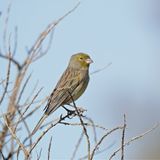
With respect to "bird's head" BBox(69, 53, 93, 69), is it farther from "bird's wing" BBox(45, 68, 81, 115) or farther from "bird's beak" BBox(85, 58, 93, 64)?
"bird's wing" BBox(45, 68, 81, 115)

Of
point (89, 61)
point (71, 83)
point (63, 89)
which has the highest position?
point (89, 61)

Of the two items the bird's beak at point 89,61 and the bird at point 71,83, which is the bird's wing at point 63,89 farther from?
the bird's beak at point 89,61

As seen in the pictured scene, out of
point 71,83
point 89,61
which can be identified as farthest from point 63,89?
point 89,61

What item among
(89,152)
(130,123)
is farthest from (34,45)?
(130,123)

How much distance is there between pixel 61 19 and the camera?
19.5 feet

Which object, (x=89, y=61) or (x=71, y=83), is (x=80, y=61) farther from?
(x=71, y=83)

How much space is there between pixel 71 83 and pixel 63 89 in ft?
2.20

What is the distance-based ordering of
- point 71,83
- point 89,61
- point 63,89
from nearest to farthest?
1. point 63,89
2. point 71,83
3. point 89,61

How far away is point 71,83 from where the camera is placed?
311 inches

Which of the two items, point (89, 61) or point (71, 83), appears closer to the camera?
point (71, 83)

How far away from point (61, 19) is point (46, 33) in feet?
0.61

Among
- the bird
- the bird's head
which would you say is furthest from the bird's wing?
the bird's head

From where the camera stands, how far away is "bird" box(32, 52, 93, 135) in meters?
7.23

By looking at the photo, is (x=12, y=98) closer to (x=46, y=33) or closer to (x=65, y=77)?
(x=46, y=33)
